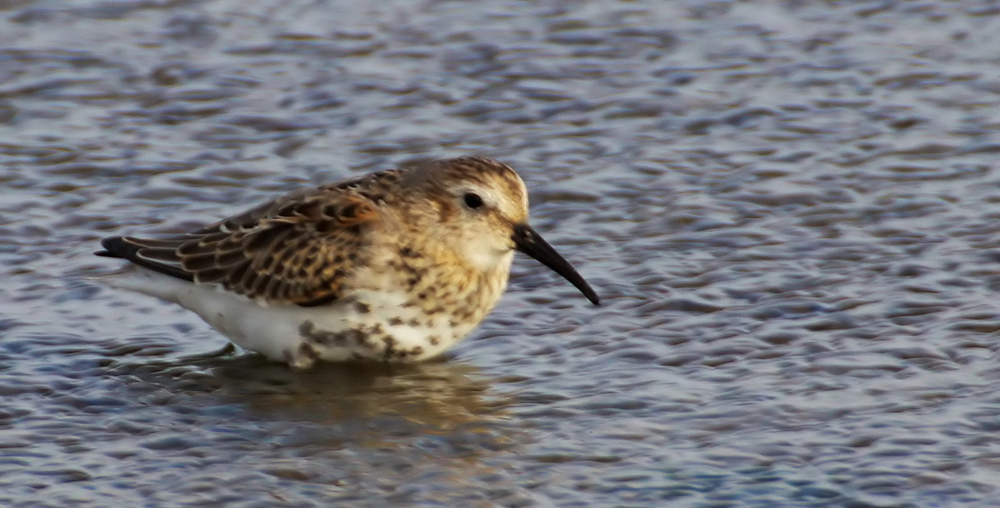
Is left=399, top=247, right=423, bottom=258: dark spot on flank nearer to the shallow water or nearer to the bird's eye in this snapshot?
the bird's eye

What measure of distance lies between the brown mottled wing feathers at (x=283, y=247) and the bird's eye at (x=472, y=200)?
1.36 ft

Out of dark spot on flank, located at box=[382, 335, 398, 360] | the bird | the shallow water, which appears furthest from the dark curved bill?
dark spot on flank, located at box=[382, 335, 398, 360]

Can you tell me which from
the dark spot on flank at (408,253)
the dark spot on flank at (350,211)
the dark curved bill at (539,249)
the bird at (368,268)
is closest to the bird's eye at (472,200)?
the bird at (368,268)

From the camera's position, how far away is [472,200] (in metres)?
7.43

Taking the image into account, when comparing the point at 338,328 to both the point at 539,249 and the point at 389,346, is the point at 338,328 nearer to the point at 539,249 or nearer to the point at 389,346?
the point at 389,346

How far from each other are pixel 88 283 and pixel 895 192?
4.40 metres

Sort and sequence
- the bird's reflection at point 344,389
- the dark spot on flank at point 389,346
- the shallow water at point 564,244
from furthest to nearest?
the dark spot on flank at point 389,346
the bird's reflection at point 344,389
the shallow water at point 564,244

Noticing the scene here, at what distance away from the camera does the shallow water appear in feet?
20.2

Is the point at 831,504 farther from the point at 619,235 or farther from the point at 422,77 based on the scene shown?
the point at 422,77

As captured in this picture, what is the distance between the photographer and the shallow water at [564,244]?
6164mm

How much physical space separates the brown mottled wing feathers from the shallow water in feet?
1.23

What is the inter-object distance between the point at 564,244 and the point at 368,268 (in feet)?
5.83

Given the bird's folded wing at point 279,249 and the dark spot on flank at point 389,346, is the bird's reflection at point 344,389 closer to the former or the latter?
the dark spot on flank at point 389,346

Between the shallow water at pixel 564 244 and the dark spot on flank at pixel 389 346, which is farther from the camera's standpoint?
the dark spot on flank at pixel 389 346
